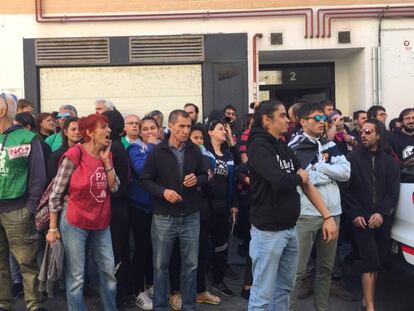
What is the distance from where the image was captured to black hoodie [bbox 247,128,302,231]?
3555mm

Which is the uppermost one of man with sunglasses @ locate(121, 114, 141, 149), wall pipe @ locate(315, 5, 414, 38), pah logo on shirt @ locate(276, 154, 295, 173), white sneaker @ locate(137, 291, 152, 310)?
wall pipe @ locate(315, 5, 414, 38)

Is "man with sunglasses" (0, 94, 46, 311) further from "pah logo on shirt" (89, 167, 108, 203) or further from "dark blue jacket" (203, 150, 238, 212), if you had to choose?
"dark blue jacket" (203, 150, 238, 212)

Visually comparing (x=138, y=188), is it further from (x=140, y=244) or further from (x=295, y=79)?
(x=295, y=79)

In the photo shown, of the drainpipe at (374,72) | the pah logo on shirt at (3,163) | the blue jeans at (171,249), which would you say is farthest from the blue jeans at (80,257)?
the drainpipe at (374,72)

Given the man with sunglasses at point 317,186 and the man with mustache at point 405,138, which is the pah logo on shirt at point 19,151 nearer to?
the man with sunglasses at point 317,186

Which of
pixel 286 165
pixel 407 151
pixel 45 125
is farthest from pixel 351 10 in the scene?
pixel 286 165

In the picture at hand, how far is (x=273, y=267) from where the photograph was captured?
3.66 m

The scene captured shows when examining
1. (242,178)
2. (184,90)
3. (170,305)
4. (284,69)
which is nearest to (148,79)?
(184,90)

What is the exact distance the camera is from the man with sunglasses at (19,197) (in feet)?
15.0

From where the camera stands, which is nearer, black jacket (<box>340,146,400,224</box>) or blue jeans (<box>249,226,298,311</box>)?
blue jeans (<box>249,226,298,311</box>)

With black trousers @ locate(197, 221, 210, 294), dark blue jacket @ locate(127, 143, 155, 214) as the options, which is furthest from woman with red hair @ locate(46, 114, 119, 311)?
black trousers @ locate(197, 221, 210, 294)

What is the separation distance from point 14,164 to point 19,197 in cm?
29

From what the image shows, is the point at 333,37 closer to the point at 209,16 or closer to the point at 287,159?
the point at 209,16

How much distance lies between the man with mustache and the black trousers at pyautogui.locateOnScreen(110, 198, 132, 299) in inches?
141
